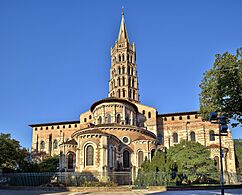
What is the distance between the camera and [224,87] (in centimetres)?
2378

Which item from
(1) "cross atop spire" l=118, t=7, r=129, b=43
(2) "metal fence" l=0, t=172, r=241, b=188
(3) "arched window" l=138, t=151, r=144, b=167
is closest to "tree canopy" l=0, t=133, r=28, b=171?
(2) "metal fence" l=0, t=172, r=241, b=188

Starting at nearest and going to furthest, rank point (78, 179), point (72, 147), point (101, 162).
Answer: point (78, 179)
point (101, 162)
point (72, 147)

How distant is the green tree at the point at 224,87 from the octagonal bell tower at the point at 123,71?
1496 inches

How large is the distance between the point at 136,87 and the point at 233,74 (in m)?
43.9

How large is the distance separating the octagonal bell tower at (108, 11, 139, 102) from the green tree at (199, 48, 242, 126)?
125 ft

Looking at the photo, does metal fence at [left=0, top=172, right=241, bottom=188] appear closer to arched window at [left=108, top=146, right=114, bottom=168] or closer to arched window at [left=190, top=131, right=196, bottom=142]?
arched window at [left=108, top=146, right=114, bottom=168]

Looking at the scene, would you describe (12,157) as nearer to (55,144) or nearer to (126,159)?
(126,159)

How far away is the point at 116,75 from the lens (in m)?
66.9

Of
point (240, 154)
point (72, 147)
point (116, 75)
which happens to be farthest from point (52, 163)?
point (240, 154)

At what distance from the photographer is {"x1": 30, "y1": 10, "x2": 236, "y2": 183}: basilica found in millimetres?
38531

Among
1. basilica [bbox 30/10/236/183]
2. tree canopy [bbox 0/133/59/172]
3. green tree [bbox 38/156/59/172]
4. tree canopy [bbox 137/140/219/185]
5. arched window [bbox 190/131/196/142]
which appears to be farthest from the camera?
arched window [bbox 190/131/196/142]

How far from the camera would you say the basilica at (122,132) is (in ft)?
126

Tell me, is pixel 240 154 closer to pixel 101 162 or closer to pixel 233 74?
pixel 101 162

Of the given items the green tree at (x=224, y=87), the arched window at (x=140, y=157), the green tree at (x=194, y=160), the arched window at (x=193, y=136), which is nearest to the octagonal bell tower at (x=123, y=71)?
the arched window at (x=193, y=136)
